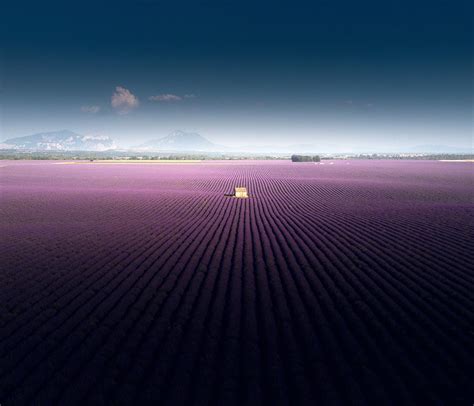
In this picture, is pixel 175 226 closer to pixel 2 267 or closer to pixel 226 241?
pixel 226 241

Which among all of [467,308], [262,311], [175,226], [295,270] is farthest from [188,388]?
[175,226]

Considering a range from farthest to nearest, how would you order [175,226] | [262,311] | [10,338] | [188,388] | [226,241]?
[175,226] < [226,241] < [262,311] < [10,338] < [188,388]

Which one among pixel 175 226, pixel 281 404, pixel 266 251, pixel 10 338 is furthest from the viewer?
pixel 175 226

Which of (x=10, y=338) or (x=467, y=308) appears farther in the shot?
(x=467, y=308)

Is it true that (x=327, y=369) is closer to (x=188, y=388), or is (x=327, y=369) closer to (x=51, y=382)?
(x=188, y=388)

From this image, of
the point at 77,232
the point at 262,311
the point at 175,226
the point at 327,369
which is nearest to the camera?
the point at 327,369

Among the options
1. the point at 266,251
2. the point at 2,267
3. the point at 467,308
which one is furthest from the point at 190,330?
the point at 2,267
